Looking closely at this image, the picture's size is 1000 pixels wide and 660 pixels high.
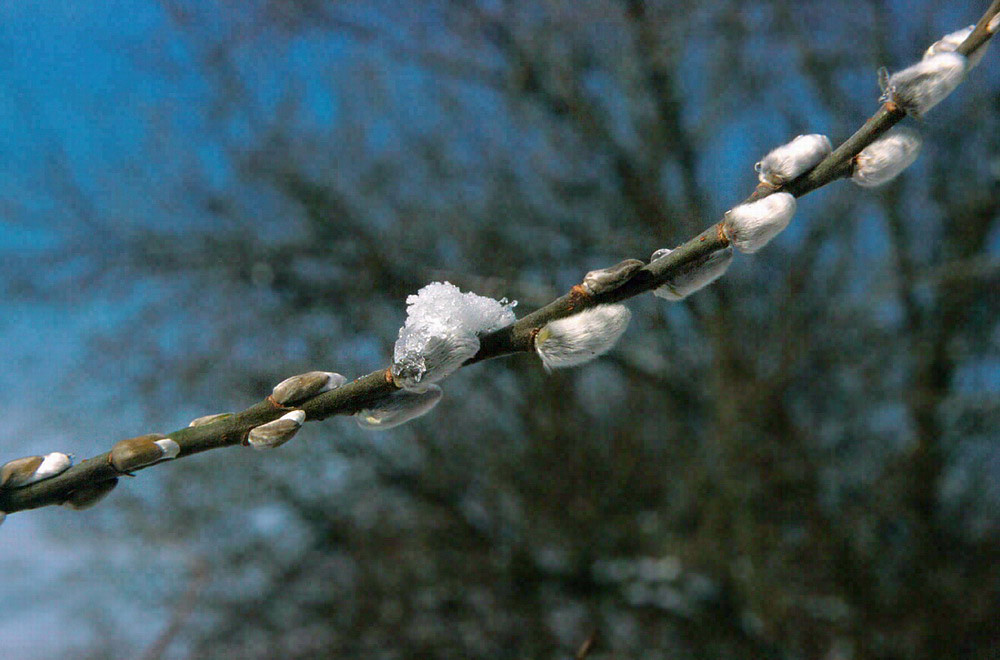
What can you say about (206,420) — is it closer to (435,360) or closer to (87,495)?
(87,495)

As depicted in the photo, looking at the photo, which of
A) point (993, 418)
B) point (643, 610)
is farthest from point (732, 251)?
point (993, 418)

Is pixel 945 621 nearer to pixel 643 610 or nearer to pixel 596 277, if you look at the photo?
pixel 643 610

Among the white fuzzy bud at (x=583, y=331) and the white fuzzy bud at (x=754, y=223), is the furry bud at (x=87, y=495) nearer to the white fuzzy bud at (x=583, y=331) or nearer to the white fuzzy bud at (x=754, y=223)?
the white fuzzy bud at (x=583, y=331)

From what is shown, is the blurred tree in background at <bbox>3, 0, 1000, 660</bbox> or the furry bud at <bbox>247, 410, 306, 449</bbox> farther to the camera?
the blurred tree in background at <bbox>3, 0, 1000, 660</bbox>

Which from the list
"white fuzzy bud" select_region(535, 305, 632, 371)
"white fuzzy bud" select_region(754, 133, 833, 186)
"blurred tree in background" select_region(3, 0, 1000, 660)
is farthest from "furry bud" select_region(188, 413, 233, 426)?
"blurred tree in background" select_region(3, 0, 1000, 660)

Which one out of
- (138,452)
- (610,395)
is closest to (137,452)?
(138,452)

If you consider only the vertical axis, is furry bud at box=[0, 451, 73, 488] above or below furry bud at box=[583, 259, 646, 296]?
below

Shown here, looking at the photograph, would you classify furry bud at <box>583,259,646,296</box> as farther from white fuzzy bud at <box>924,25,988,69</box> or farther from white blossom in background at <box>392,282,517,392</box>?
white fuzzy bud at <box>924,25,988,69</box>
